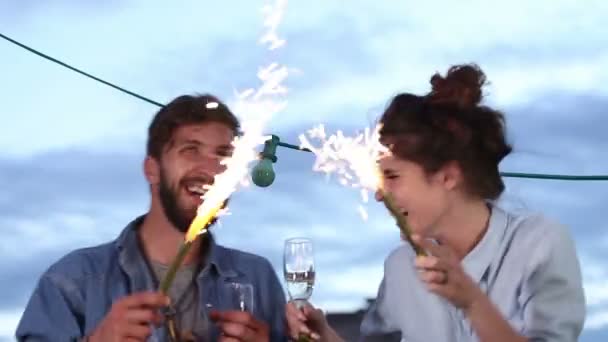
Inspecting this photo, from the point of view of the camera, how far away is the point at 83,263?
4.55 metres

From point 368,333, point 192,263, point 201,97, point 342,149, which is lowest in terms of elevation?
point 368,333

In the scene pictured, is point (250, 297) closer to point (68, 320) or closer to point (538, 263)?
point (68, 320)

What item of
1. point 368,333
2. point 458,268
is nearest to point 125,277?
point 368,333

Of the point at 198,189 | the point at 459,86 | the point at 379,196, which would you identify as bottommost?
the point at 379,196

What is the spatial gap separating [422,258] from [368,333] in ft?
3.23

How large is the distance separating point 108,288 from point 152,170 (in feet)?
1.51

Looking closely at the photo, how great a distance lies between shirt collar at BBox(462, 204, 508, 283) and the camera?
4.07 m

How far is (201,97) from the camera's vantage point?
4746 mm

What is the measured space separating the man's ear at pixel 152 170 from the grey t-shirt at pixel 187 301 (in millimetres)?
295

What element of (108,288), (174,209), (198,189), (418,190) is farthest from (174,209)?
(418,190)

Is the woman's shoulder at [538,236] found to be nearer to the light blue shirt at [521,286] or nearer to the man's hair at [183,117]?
the light blue shirt at [521,286]

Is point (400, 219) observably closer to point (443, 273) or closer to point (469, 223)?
point (443, 273)

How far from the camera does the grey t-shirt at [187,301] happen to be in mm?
4309

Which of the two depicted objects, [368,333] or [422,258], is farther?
[368,333]
